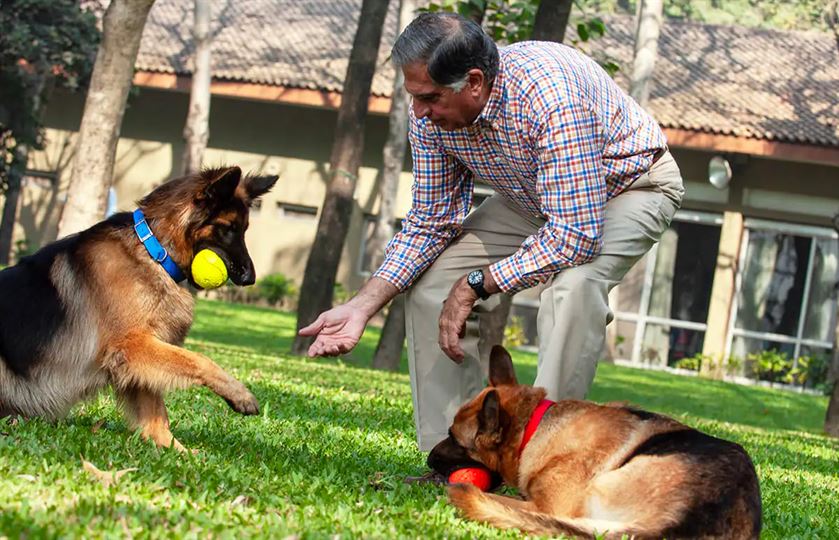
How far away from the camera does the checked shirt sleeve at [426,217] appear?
6.29 meters

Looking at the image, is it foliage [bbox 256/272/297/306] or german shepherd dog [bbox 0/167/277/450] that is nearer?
german shepherd dog [bbox 0/167/277/450]

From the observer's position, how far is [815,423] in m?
16.8

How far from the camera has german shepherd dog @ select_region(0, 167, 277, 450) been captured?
5.94 metres

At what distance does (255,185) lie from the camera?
647cm

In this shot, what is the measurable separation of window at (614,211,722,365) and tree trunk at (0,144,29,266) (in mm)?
13946

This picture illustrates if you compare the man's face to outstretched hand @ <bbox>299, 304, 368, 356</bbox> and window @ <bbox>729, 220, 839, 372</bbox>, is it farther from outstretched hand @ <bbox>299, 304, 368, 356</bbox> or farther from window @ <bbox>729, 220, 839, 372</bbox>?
window @ <bbox>729, 220, 839, 372</bbox>

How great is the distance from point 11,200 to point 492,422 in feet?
84.3

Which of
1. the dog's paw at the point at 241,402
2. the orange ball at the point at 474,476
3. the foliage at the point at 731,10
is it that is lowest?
the orange ball at the point at 474,476

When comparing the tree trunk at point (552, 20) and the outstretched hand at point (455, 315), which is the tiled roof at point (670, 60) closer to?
the tree trunk at point (552, 20)

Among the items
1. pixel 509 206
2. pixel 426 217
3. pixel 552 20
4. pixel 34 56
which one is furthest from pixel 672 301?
pixel 426 217

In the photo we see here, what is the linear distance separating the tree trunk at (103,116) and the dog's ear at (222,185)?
508 cm

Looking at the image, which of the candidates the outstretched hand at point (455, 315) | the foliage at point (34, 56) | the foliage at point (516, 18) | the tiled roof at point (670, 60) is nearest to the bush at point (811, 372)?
the tiled roof at point (670, 60)

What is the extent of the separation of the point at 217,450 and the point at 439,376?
1.23 meters

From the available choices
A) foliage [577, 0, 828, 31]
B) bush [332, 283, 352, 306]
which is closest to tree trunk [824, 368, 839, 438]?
bush [332, 283, 352, 306]
